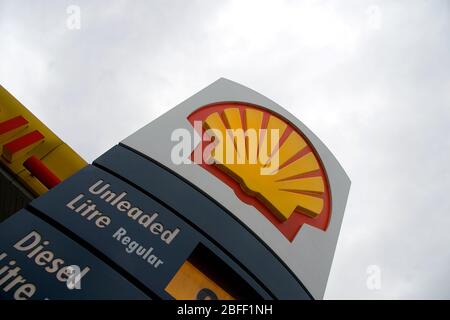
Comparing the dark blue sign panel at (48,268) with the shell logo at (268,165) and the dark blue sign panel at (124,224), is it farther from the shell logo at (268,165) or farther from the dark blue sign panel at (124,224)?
the shell logo at (268,165)

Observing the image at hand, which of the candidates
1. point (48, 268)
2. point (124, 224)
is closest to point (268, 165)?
point (124, 224)

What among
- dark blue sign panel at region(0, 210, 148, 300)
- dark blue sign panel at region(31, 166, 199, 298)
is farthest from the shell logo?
dark blue sign panel at region(0, 210, 148, 300)

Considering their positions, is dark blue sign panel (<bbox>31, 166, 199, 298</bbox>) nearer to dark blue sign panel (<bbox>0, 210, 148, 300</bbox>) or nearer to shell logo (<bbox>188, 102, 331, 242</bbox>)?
dark blue sign panel (<bbox>0, 210, 148, 300</bbox>)

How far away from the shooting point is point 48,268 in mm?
2715

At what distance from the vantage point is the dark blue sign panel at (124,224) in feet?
10.2

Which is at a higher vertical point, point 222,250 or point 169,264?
point 222,250

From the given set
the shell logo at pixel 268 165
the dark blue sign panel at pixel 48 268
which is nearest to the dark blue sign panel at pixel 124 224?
the dark blue sign panel at pixel 48 268

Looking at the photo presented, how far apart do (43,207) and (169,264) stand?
3.87 feet

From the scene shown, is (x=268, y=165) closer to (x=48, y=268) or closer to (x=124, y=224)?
(x=124, y=224)

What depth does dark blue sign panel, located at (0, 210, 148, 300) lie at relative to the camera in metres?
2.55

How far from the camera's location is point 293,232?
4988 millimetres

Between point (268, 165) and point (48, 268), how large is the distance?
3.35m
